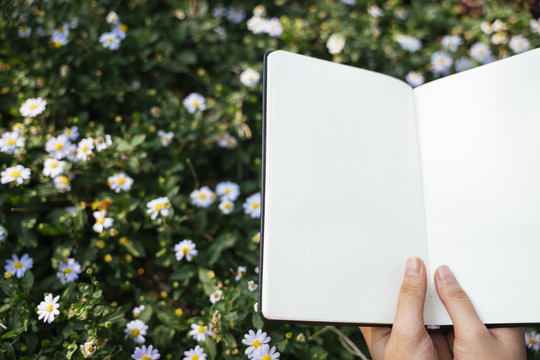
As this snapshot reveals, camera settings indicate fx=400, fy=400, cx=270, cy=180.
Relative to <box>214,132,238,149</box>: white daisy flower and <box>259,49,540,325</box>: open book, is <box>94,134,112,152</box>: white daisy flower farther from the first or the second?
<box>259,49,540,325</box>: open book

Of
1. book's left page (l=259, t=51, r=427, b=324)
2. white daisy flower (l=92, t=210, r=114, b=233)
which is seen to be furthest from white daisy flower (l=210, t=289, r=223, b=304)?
white daisy flower (l=92, t=210, r=114, b=233)

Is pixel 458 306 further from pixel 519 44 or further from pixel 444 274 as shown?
pixel 519 44

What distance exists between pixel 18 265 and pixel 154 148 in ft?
1.70

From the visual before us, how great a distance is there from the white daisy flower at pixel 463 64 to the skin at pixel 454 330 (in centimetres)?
93

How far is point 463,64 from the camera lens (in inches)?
60.2

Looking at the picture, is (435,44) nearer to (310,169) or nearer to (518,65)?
(518,65)

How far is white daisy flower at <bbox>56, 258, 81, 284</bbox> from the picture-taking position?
3.72ft

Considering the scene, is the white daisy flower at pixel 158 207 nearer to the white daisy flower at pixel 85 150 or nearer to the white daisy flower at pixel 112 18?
the white daisy flower at pixel 85 150

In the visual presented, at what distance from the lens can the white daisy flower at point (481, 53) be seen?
5.08 feet

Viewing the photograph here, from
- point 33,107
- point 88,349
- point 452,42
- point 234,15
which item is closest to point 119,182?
point 33,107

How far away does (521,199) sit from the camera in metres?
0.91

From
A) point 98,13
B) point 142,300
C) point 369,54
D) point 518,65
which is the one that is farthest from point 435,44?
point 142,300

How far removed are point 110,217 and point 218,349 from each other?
504 mm

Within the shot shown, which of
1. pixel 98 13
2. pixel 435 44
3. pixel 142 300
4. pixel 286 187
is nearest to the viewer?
pixel 286 187
